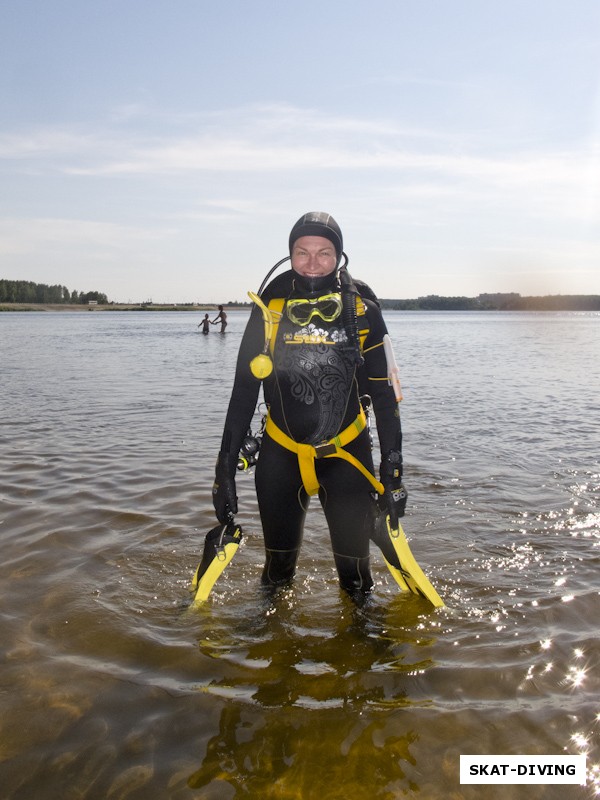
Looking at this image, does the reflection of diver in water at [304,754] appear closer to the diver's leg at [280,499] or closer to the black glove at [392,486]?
the diver's leg at [280,499]

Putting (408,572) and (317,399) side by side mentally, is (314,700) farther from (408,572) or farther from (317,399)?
(317,399)

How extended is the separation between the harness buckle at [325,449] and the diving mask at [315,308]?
79 centimetres

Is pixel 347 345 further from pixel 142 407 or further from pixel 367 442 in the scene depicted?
pixel 142 407

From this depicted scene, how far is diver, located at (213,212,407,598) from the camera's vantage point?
12.6ft

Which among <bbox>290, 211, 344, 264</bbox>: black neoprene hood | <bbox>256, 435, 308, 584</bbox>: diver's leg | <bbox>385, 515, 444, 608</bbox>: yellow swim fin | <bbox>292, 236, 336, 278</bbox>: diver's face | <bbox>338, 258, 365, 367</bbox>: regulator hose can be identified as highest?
<bbox>290, 211, 344, 264</bbox>: black neoprene hood

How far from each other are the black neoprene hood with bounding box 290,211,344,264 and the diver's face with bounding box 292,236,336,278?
1.2 inches

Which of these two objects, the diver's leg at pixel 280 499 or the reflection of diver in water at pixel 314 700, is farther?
the diver's leg at pixel 280 499

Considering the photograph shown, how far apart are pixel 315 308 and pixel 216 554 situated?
1814 millimetres

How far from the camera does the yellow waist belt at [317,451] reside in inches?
153

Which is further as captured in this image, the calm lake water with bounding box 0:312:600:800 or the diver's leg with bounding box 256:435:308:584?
the diver's leg with bounding box 256:435:308:584

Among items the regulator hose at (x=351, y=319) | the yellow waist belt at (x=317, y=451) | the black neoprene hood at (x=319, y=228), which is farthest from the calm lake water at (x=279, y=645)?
the black neoprene hood at (x=319, y=228)

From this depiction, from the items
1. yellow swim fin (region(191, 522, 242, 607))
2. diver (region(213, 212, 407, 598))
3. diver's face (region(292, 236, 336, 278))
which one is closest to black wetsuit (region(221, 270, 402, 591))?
diver (region(213, 212, 407, 598))

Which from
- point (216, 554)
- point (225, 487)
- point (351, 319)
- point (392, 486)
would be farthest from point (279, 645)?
point (351, 319)

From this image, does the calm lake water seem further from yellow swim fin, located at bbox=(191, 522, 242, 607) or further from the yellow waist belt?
the yellow waist belt
